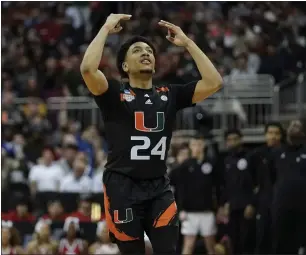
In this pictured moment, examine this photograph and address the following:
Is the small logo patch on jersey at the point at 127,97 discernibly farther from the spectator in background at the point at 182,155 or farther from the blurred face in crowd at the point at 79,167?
the blurred face in crowd at the point at 79,167

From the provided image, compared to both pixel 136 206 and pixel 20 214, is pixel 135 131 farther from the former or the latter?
pixel 20 214

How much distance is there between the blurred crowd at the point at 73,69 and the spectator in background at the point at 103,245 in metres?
0.04

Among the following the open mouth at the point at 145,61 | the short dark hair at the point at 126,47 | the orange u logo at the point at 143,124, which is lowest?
the orange u logo at the point at 143,124

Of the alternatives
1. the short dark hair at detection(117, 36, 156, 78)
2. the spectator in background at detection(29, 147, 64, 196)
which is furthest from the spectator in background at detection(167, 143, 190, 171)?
the short dark hair at detection(117, 36, 156, 78)

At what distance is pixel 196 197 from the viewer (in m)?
13.4

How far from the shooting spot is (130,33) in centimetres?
1967

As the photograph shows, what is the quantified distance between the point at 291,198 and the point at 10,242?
407 cm

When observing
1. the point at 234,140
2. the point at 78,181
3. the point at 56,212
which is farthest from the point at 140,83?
the point at 78,181

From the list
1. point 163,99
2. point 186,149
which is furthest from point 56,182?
point 163,99

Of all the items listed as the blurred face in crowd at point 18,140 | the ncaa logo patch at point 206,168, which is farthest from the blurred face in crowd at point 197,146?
the blurred face in crowd at point 18,140

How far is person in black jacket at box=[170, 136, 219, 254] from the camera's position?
13414 mm

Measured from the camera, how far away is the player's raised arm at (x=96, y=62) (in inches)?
271

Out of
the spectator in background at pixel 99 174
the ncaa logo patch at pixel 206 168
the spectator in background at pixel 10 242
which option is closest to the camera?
the spectator in background at pixel 10 242

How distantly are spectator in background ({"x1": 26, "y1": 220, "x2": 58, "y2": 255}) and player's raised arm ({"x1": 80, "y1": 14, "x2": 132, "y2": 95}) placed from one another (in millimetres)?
6544
